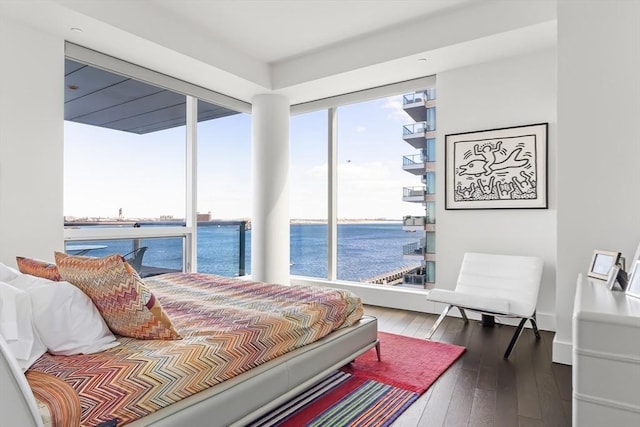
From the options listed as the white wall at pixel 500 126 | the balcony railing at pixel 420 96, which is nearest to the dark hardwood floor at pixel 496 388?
the white wall at pixel 500 126

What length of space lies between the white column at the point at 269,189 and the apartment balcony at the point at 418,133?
159 cm

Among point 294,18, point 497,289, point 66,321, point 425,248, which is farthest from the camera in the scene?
point 425,248

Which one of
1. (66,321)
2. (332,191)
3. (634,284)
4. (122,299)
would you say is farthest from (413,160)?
(66,321)

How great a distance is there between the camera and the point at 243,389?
5.53 ft

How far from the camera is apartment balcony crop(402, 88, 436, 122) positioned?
4492mm

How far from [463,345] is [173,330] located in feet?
7.99

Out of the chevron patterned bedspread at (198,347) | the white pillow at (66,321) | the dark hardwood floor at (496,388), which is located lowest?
the dark hardwood floor at (496,388)

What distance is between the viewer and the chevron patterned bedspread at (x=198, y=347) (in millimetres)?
1329

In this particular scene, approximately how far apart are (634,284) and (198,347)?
2.08 metres

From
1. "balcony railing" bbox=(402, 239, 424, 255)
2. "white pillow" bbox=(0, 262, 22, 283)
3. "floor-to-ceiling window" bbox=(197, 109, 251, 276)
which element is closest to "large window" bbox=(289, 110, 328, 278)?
"floor-to-ceiling window" bbox=(197, 109, 251, 276)

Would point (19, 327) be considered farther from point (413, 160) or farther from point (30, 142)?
point (413, 160)

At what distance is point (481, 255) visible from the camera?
12.4 ft

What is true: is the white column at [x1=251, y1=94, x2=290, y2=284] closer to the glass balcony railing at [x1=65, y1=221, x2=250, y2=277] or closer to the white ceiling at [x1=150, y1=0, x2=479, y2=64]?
the glass balcony railing at [x1=65, y1=221, x2=250, y2=277]

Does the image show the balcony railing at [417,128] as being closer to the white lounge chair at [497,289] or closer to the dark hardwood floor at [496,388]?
the white lounge chair at [497,289]
